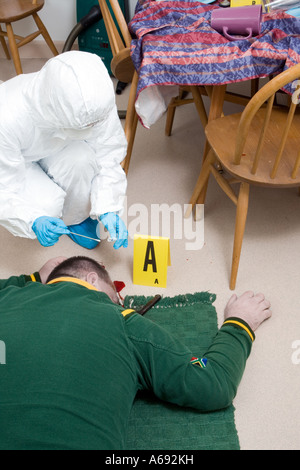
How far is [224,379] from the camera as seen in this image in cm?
132

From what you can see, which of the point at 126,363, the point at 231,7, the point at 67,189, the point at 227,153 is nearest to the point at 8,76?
the point at 67,189

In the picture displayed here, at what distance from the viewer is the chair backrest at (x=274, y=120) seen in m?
1.27

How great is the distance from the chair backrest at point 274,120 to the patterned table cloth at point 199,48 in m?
0.14

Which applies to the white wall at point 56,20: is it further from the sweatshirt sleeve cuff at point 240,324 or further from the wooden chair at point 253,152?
the sweatshirt sleeve cuff at point 240,324

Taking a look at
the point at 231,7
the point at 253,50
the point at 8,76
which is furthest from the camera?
the point at 8,76

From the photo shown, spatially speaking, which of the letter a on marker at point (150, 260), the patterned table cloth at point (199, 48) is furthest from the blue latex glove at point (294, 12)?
the letter a on marker at point (150, 260)

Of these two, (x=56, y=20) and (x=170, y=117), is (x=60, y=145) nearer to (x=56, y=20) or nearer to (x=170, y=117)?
(x=170, y=117)

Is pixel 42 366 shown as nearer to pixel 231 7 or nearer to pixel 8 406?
pixel 8 406

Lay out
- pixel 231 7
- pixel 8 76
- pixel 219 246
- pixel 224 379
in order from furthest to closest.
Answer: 1. pixel 8 76
2. pixel 219 246
3. pixel 231 7
4. pixel 224 379

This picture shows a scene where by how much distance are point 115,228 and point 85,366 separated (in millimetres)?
670

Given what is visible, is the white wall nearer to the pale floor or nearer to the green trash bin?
the green trash bin

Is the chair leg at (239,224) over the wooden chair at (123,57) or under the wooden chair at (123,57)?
under

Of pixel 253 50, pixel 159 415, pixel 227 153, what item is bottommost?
pixel 159 415

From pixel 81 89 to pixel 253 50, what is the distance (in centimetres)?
59
